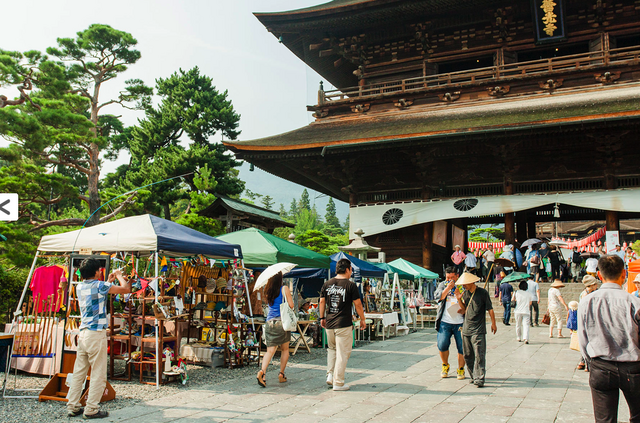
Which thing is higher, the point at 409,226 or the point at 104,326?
the point at 409,226

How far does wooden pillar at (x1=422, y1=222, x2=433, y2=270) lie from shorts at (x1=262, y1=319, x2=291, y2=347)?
463 inches

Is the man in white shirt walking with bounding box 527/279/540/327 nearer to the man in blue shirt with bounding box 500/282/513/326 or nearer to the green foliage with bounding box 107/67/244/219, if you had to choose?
the man in blue shirt with bounding box 500/282/513/326

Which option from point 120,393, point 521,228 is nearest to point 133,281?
point 120,393

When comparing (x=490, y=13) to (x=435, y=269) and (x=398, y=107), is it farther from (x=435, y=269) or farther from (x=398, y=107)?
(x=435, y=269)

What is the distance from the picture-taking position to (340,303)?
667cm

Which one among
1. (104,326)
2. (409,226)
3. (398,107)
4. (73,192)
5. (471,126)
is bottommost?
(104,326)

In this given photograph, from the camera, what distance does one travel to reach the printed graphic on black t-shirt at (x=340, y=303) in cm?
663

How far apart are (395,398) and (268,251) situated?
413cm

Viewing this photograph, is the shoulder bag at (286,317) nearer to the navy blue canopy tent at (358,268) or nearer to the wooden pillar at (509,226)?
the navy blue canopy tent at (358,268)

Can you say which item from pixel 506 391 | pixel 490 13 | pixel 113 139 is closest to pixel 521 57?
pixel 490 13

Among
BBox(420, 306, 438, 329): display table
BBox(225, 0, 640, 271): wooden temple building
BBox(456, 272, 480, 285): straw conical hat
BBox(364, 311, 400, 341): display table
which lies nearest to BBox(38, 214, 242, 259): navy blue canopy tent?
BBox(456, 272, 480, 285): straw conical hat

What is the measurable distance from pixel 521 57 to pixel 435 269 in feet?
29.3

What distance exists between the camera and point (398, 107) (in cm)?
1909

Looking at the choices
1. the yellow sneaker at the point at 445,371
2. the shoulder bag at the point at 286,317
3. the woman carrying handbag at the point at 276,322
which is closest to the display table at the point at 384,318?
the yellow sneaker at the point at 445,371
